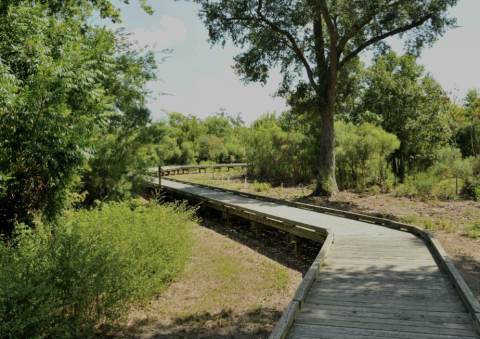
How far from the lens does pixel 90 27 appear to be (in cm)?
1180

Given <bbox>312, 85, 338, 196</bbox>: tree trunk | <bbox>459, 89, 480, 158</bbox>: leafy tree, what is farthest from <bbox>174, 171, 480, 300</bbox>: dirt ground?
<bbox>459, 89, 480, 158</bbox>: leafy tree

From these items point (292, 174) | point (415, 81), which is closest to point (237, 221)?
point (292, 174)

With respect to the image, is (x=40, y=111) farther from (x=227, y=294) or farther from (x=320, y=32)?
(x=320, y=32)

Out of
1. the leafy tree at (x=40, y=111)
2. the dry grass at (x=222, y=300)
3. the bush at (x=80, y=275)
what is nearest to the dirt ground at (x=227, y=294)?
the dry grass at (x=222, y=300)

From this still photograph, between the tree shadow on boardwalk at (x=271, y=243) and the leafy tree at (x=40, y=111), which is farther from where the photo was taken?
the tree shadow on boardwalk at (x=271, y=243)

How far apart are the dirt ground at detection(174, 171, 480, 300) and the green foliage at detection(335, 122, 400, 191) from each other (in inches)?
48.5

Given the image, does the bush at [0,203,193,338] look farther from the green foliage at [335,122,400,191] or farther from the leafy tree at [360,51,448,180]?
the leafy tree at [360,51,448,180]

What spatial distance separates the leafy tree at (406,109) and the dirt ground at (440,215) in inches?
254

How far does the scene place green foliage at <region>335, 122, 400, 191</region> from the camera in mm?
14698

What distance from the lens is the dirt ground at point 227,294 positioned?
5.28 m

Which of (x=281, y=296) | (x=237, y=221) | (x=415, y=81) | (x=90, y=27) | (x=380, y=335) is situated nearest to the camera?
(x=380, y=335)

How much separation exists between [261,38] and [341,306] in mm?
11621

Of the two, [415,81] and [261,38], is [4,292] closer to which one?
[261,38]

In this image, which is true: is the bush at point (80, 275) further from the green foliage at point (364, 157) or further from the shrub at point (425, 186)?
the green foliage at point (364, 157)
